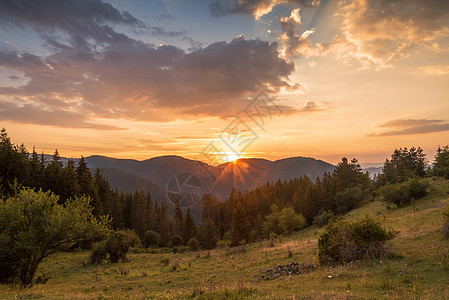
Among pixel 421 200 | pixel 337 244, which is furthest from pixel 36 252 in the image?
pixel 421 200

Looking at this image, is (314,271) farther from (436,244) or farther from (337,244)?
(436,244)

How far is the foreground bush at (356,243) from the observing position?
1551 centimetres

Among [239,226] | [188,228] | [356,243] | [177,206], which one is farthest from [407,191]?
[177,206]

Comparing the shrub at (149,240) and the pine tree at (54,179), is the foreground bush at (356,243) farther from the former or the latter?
the shrub at (149,240)

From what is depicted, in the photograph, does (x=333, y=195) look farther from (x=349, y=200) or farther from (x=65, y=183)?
(x=65, y=183)

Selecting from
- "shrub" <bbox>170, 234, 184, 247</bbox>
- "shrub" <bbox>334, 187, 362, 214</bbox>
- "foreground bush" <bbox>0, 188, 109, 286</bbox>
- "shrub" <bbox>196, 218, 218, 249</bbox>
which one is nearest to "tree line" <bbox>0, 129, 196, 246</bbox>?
"foreground bush" <bbox>0, 188, 109, 286</bbox>

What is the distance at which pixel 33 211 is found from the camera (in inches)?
725

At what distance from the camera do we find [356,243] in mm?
16047

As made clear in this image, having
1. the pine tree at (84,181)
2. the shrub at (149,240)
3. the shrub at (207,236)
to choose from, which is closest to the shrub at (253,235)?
the shrub at (207,236)

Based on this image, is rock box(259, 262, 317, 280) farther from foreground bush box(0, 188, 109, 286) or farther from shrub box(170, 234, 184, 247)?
shrub box(170, 234, 184, 247)

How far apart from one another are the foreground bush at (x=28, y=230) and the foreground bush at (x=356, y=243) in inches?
760

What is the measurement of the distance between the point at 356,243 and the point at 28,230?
2352 centimetres

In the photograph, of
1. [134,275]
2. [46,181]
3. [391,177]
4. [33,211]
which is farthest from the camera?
[391,177]

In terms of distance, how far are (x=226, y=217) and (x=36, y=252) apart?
90251mm
